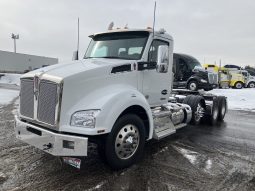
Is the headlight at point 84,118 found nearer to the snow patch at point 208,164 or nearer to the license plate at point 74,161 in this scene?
the license plate at point 74,161

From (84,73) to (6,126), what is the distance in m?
4.76

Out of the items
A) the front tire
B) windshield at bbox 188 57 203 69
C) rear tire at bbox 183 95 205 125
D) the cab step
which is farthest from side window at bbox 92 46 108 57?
windshield at bbox 188 57 203 69

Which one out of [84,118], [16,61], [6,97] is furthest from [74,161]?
[16,61]

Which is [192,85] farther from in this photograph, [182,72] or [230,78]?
[230,78]

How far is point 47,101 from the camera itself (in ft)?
14.2

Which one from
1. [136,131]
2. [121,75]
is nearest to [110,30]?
[121,75]

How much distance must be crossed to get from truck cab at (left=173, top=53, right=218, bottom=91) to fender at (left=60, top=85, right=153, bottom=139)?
14101mm

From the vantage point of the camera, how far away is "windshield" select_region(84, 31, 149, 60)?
5.64 m

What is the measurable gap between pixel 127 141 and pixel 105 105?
857 mm

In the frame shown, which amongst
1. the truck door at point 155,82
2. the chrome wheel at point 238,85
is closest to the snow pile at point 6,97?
the truck door at point 155,82

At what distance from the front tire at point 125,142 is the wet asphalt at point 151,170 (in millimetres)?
195

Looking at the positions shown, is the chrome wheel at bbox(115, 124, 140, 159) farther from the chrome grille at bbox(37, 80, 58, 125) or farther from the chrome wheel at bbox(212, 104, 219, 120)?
the chrome wheel at bbox(212, 104, 219, 120)

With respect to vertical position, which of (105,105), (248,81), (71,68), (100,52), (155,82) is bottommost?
(105,105)

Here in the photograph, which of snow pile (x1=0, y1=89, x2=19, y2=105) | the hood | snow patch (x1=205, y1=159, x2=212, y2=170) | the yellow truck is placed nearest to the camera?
the hood
